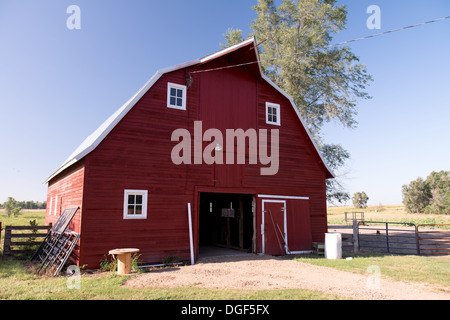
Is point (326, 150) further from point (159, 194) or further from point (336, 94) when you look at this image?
point (159, 194)

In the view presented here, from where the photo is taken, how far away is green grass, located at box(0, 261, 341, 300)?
6.17m

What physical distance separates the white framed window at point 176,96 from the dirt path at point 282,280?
5211 millimetres

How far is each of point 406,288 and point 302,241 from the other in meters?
5.86

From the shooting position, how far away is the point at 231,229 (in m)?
14.6

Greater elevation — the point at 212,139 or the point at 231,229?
the point at 212,139

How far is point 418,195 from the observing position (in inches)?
2461

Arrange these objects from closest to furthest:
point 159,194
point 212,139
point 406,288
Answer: point 406,288, point 159,194, point 212,139

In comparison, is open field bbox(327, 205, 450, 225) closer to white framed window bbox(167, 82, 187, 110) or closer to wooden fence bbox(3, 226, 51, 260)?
white framed window bbox(167, 82, 187, 110)

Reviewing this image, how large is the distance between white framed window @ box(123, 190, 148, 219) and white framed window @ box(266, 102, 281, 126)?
587cm

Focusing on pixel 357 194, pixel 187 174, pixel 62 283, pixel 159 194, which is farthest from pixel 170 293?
pixel 357 194

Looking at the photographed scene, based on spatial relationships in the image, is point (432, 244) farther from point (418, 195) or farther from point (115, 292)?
point (418, 195)

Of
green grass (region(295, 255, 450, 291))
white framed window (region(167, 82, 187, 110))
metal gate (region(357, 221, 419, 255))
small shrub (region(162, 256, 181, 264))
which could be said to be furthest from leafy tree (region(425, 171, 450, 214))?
small shrub (region(162, 256, 181, 264))

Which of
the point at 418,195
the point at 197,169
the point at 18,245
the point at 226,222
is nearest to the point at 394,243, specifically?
the point at 226,222
